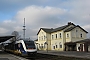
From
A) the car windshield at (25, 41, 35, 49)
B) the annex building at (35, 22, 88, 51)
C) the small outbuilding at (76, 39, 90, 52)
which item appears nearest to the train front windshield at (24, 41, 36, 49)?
the car windshield at (25, 41, 35, 49)

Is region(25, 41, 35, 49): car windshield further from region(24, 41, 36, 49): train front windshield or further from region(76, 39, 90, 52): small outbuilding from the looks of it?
region(76, 39, 90, 52): small outbuilding

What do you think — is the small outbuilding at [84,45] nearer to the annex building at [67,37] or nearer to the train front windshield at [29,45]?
the annex building at [67,37]

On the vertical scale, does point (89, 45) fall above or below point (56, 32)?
below

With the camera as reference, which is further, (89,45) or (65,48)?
(65,48)

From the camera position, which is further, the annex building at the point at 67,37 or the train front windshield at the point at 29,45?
the annex building at the point at 67,37

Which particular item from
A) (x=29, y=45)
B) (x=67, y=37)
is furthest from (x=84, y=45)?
(x=29, y=45)

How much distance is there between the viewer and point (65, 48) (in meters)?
65.2

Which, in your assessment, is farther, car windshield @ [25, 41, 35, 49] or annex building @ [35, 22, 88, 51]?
annex building @ [35, 22, 88, 51]

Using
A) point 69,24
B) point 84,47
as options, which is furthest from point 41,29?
point 84,47

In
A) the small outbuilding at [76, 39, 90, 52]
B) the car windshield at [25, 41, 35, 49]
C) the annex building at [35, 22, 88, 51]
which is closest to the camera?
the car windshield at [25, 41, 35, 49]

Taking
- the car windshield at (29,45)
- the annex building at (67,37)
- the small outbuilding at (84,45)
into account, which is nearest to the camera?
the car windshield at (29,45)

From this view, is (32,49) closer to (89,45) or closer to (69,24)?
(89,45)

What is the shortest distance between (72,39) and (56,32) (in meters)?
9.50

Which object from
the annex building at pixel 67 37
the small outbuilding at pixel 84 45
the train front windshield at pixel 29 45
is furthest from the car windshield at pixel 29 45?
the annex building at pixel 67 37
